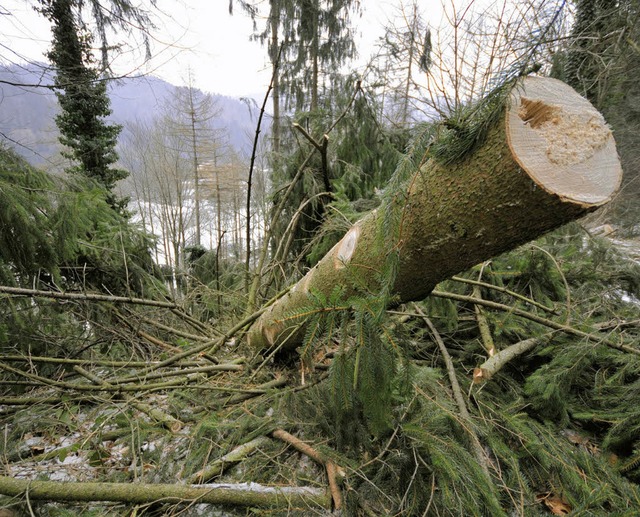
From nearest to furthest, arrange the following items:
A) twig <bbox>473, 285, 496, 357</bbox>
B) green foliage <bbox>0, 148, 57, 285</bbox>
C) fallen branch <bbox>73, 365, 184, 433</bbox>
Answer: fallen branch <bbox>73, 365, 184, 433</bbox>
green foliage <bbox>0, 148, 57, 285</bbox>
twig <bbox>473, 285, 496, 357</bbox>

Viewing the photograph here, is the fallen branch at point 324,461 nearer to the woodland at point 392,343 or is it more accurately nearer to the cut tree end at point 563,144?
the woodland at point 392,343

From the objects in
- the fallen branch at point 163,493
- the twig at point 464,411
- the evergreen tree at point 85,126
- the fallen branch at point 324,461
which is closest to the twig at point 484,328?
the twig at point 464,411

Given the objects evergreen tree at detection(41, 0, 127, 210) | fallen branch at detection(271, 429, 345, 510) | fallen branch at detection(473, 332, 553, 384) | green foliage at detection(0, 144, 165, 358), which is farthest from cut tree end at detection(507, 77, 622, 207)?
evergreen tree at detection(41, 0, 127, 210)

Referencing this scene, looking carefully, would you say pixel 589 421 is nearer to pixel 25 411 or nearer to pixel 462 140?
pixel 462 140

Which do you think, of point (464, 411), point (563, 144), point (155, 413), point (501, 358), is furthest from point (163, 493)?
point (501, 358)

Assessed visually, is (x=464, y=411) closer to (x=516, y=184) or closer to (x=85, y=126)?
(x=516, y=184)

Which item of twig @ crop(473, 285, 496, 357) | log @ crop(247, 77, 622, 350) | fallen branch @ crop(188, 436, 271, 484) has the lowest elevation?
fallen branch @ crop(188, 436, 271, 484)

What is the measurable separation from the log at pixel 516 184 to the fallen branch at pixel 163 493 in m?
1.11

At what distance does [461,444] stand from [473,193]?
1.24 m

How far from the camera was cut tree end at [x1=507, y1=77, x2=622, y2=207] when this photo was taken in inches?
29.6

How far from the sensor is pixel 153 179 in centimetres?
1702

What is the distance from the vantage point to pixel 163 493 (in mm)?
1219

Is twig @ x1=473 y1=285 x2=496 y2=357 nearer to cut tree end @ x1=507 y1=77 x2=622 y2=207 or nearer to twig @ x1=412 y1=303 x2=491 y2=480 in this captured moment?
Answer: twig @ x1=412 y1=303 x2=491 y2=480

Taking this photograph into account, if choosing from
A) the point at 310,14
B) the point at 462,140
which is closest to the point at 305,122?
the point at 462,140
